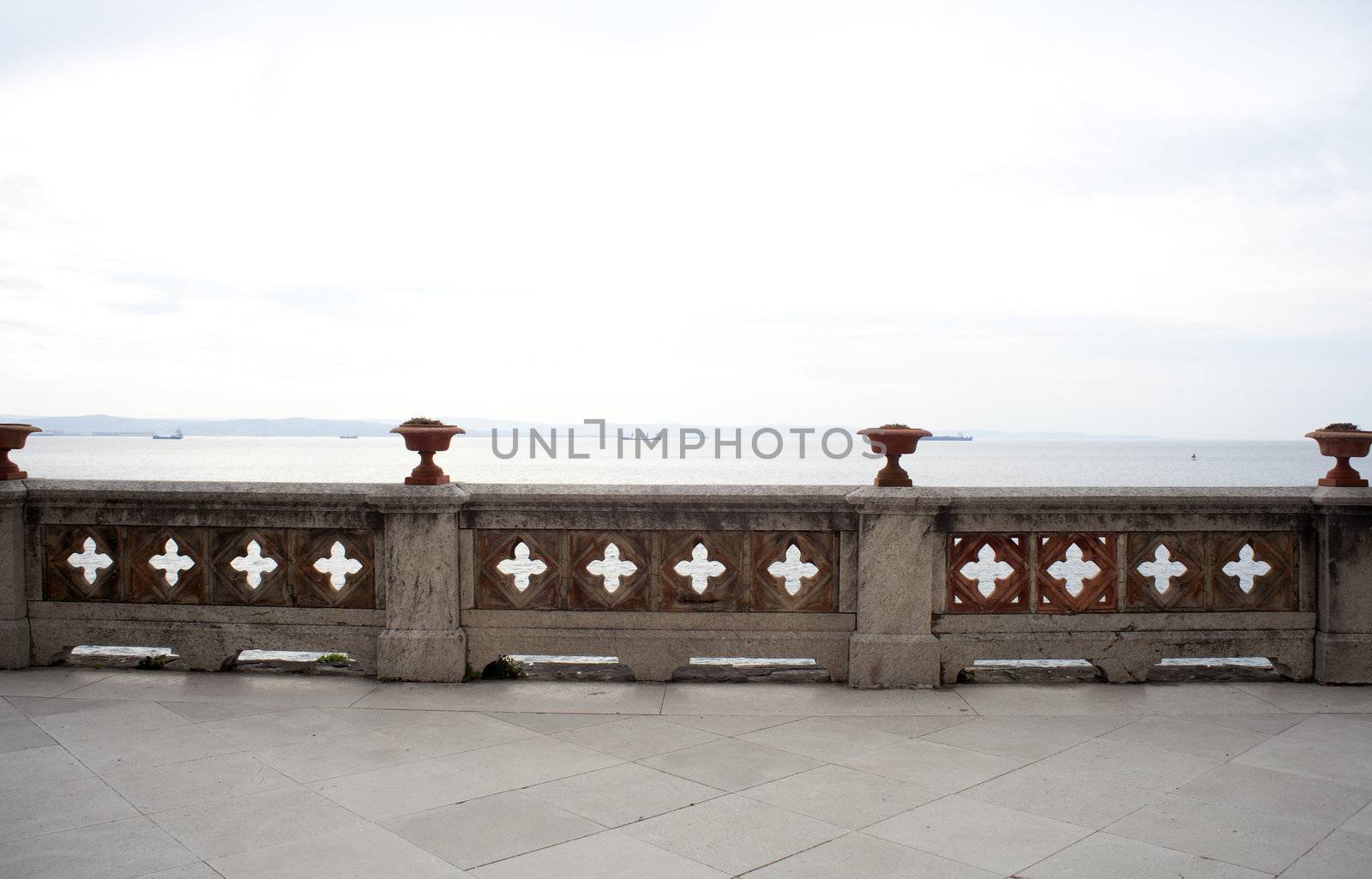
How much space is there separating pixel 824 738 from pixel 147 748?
11.7 feet

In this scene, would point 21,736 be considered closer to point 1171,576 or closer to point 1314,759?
point 1314,759

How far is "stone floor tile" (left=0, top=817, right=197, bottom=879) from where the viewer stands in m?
3.54

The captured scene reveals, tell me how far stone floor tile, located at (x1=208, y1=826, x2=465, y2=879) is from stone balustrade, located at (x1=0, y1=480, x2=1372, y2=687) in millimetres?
2589

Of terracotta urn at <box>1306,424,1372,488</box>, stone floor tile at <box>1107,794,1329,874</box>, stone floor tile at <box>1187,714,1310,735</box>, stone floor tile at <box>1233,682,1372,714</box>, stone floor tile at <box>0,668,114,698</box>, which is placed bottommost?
stone floor tile at <box>1233,682,1372,714</box>

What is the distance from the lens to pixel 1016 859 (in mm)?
3678

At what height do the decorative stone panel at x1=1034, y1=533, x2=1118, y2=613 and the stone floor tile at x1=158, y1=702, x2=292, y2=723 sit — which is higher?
the decorative stone panel at x1=1034, y1=533, x2=1118, y2=613

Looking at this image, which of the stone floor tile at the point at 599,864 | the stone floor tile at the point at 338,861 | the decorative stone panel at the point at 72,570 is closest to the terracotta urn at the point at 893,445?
the stone floor tile at the point at 599,864

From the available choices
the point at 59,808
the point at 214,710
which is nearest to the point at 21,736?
the point at 214,710

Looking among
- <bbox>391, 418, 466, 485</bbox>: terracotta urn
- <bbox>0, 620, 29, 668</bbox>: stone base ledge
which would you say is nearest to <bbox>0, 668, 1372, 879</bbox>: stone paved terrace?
<bbox>0, 620, 29, 668</bbox>: stone base ledge

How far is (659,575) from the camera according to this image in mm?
6500

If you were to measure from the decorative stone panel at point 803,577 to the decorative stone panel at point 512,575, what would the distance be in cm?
134

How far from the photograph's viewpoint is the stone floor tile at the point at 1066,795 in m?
4.14

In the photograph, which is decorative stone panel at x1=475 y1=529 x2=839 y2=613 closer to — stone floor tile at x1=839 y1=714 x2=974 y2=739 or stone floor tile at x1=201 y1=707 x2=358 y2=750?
stone floor tile at x1=839 y1=714 x2=974 y2=739

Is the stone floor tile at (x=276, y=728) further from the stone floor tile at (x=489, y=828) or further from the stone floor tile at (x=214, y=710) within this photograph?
the stone floor tile at (x=489, y=828)
